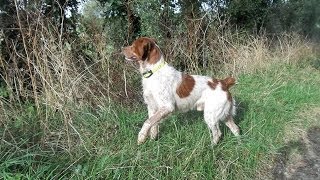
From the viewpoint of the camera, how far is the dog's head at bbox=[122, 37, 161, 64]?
471 cm

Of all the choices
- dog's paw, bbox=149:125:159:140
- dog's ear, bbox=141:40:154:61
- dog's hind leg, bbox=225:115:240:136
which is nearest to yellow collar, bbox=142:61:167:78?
dog's ear, bbox=141:40:154:61

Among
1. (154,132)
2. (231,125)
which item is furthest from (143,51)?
(231,125)

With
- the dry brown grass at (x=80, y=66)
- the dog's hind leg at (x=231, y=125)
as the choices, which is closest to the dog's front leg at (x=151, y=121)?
the dry brown grass at (x=80, y=66)

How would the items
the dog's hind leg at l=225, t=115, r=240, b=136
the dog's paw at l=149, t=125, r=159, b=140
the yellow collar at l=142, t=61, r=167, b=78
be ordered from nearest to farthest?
the dog's paw at l=149, t=125, r=159, b=140, the yellow collar at l=142, t=61, r=167, b=78, the dog's hind leg at l=225, t=115, r=240, b=136

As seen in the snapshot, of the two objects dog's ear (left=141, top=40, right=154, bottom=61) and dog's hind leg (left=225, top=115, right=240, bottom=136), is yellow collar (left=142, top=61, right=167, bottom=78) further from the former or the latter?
dog's hind leg (left=225, top=115, right=240, bottom=136)

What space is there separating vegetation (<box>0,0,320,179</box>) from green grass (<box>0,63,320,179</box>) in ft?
0.04

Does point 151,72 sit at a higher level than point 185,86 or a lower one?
higher

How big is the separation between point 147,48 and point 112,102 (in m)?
1.17

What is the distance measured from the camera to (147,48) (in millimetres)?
4758

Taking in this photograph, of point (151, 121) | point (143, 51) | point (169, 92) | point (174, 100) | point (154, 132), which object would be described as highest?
point (143, 51)

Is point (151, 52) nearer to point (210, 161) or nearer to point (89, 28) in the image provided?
point (210, 161)

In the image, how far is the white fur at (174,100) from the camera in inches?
187

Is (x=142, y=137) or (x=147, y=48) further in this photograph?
(x=147, y=48)

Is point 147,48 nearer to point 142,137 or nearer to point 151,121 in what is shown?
point 151,121
